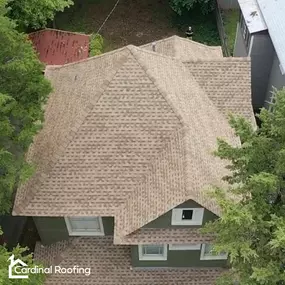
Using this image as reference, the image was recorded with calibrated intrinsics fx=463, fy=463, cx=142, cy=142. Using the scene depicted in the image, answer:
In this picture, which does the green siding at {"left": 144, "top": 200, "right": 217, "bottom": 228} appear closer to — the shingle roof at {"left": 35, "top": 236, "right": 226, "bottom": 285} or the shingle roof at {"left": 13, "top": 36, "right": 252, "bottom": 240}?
the shingle roof at {"left": 13, "top": 36, "right": 252, "bottom": 240}

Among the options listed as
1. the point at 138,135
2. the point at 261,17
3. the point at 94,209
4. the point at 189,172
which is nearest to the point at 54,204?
the point at 94,209

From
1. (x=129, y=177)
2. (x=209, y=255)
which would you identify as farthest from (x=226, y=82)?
(x=209, y=255)

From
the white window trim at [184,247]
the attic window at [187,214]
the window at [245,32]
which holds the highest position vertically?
the window at [245,32]

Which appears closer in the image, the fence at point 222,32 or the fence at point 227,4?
the fence at point 222,32

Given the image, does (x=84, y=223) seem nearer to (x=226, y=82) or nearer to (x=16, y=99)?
(x=16, y=99)

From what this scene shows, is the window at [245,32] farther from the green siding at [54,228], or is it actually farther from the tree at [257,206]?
the green siding at [54,228]

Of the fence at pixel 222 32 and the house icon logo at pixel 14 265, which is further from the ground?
the house icon logo at pixel 14 265

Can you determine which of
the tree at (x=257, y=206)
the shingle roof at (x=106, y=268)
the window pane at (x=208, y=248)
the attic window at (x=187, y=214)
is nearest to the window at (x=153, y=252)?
the shingle roof at (x=106, y=268)
